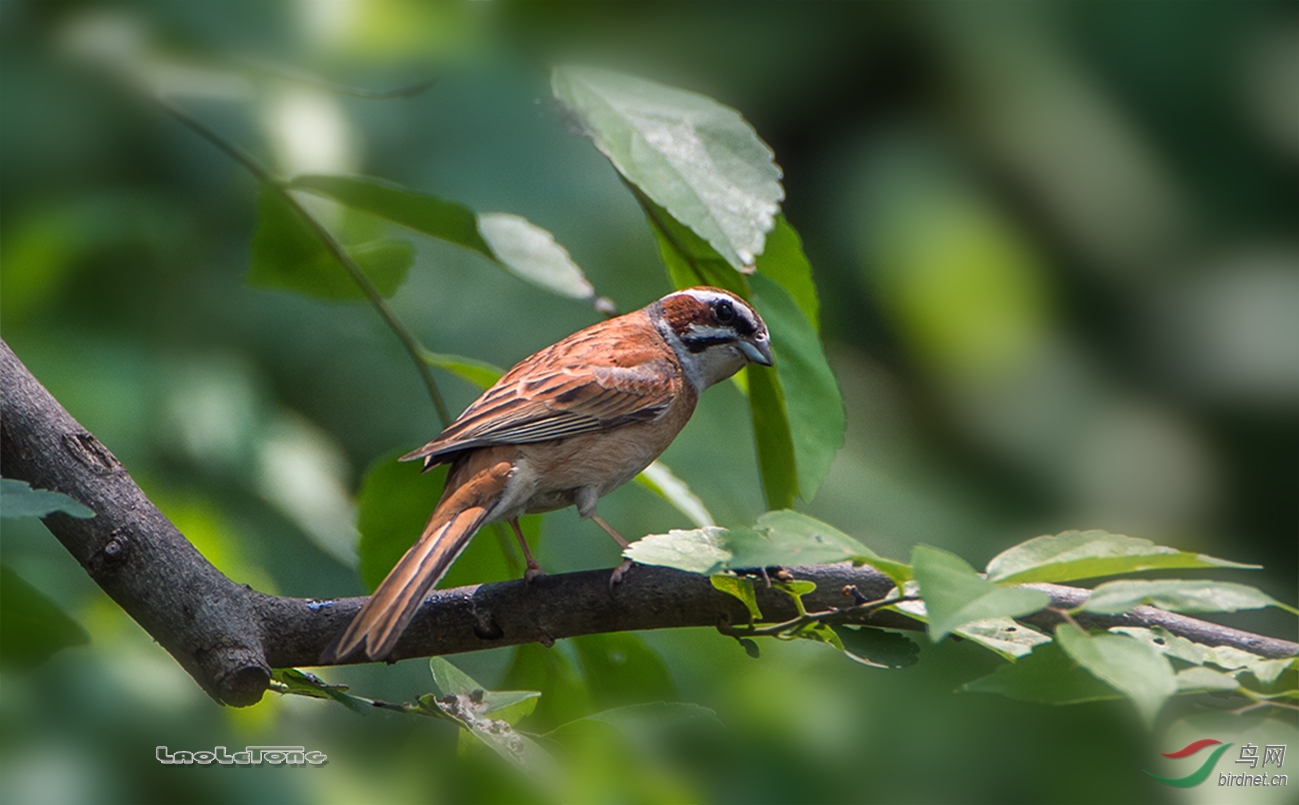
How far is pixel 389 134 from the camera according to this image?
4.95 meters

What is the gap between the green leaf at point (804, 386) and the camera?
1.99m

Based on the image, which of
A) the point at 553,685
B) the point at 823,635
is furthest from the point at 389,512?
the point at 823,635

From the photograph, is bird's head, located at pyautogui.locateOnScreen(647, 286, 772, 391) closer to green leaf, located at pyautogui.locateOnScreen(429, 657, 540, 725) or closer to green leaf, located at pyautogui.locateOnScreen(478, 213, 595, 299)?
green leaf, located at pyautogui.locateOnScreen(478, 213, 595, 299)

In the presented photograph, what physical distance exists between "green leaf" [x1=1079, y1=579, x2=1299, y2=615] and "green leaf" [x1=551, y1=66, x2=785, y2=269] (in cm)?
82

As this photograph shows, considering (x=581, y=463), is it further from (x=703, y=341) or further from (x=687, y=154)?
(x=687, y=154)

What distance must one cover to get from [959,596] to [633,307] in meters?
3.55

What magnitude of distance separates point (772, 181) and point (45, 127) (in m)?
3.07

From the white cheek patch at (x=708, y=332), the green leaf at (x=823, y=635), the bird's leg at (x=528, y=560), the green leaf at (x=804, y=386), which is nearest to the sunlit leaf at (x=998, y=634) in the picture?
the green leaf at (x=823, y=635)

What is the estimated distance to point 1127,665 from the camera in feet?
4.03

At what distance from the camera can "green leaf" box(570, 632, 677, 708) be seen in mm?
2182

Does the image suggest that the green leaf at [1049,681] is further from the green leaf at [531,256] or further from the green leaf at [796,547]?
the green leaf at [531,256]

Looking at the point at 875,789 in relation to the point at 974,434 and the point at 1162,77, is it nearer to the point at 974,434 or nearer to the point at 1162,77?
the point at 974,434

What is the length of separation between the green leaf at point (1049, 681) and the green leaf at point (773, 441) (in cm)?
63

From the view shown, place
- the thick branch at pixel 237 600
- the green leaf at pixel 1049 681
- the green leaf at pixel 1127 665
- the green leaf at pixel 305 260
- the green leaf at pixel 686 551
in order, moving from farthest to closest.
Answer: the green leaf at pixel 305 260
the thick branch at pixel 237 600
the green leaf at pixel 686 551
the green leaf at pixel 1049 681
the green leaf at pixel 1127 665
